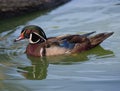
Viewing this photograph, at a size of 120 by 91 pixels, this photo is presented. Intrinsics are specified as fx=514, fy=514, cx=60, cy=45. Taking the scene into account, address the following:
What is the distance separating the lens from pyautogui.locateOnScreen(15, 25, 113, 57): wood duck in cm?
999

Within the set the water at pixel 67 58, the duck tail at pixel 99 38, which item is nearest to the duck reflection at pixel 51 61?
the water at pixel 67 58

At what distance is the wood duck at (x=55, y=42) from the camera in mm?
9992

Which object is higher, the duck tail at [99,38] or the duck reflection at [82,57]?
the duck tail at [99,38]

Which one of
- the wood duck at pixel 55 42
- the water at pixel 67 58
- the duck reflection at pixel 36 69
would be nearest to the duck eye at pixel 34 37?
the wood duck at pixel 55 42

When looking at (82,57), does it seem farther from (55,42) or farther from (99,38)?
(99,38)

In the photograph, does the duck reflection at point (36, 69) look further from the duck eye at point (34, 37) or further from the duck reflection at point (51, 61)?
the duck eye at point (34, 37)

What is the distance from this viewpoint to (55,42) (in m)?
10.0

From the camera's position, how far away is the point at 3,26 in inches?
487

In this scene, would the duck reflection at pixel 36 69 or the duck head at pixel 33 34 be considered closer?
the duck reflection at pixel 36 69

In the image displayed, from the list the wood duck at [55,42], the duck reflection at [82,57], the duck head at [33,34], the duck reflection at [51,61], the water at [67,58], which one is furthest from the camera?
the duck head at [33,34]

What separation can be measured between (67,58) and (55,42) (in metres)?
0.47

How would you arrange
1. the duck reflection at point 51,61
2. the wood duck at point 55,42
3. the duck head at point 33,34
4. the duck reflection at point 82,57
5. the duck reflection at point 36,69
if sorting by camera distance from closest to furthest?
the duck reflection at point 36,69
the duck reflection at point 51,61
the duck reflection at point 82,57
the wood duck at point 55,42
the duck head at point 33,34

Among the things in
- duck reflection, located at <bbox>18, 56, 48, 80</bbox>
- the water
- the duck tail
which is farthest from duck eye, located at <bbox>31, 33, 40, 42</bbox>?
the duck tail

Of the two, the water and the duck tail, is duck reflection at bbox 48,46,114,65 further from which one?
the duck tail
